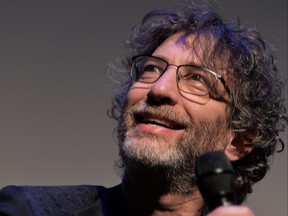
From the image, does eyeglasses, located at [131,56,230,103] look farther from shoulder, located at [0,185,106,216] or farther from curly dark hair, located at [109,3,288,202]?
shoulder, located at [0,185,106,216]

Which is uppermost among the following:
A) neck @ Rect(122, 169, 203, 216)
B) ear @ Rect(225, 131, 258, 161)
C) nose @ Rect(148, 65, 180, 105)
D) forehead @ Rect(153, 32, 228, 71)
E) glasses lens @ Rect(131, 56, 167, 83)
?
forehead @ Rect(153, 32, 228, 71)

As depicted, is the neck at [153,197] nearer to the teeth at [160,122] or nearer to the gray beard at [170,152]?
the gray beard at [170,152]

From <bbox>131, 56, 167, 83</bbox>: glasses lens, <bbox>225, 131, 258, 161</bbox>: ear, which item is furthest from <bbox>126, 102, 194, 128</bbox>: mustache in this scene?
<bbox>225, 131, 258, 161</bbox>: ear

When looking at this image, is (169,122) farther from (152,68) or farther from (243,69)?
(243,69)

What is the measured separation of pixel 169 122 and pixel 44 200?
330 millimetres

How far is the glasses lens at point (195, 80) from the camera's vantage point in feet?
4.00

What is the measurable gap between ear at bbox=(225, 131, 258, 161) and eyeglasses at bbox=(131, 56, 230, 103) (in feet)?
0.49

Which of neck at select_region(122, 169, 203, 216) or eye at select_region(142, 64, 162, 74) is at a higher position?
eye at select_region(142, 64, 162, 74)

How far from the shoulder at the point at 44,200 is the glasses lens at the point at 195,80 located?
35 cm

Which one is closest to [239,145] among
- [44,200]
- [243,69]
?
[243,69]

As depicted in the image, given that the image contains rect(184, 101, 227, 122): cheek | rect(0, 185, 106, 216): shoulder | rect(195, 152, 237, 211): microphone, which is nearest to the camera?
rect(195, 152, 237, 211): microphone

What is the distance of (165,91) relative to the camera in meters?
1.15

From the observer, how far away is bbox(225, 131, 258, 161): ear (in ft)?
4.39

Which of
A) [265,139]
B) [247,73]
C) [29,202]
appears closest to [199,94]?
[247,73]
